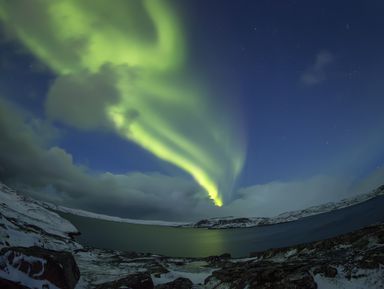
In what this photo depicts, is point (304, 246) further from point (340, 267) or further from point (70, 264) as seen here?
point (70, 264)

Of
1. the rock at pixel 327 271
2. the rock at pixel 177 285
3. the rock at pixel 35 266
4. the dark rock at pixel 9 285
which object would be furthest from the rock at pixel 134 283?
the rock at pixel 327 271

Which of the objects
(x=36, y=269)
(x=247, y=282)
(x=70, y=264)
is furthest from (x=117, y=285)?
(x=247, y=282)

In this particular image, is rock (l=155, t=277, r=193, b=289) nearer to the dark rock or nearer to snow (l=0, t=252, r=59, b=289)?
snow (l=0, t=252, r=59, b=289)

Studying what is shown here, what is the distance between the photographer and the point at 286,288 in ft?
100

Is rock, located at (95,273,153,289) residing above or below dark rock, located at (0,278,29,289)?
above

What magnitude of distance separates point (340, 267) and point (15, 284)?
30.9 m

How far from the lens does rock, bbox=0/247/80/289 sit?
3225cm

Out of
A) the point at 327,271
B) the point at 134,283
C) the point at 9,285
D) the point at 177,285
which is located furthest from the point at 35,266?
the point at 327,271

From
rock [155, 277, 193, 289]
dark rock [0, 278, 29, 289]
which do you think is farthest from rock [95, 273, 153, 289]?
dark rock [0, 278, 29, 289]

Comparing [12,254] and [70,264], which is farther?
[70,264]

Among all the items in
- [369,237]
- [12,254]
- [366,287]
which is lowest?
[366,287]

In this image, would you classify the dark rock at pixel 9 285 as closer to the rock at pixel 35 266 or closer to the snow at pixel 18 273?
the snow at pixel 18 273

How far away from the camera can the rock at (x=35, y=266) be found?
1270 inches

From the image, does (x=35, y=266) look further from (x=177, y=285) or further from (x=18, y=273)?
(x=177, y=285)
